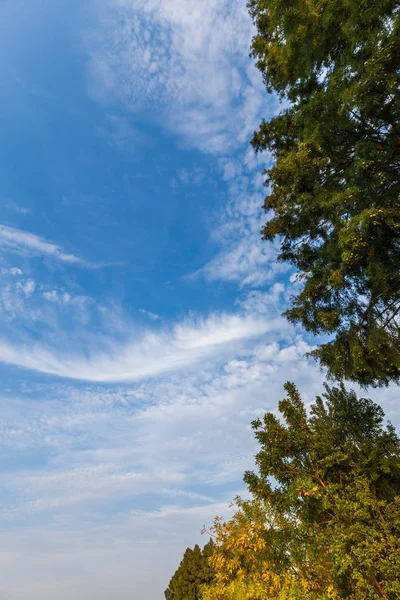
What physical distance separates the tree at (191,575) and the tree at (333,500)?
22.3 meters

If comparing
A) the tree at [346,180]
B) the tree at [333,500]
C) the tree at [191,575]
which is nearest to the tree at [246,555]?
the tree at [333,500]

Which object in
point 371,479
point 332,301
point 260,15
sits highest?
point 260,15

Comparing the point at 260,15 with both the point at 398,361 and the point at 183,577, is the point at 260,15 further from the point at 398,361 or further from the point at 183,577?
the point at 183,577

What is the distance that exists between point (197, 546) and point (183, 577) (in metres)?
2.43

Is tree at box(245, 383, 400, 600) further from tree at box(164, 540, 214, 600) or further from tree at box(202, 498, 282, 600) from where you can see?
tree at box(164, 540, 214, 600)

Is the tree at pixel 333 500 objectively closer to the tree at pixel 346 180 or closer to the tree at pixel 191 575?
the tree at pixel 346 180

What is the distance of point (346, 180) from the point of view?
693 centimetres

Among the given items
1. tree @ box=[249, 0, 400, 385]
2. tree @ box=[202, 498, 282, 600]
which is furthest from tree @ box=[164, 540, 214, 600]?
tree @ box=[249, 0, 400, 385]

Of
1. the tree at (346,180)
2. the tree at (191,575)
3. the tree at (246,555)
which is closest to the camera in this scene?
the tree at (346,180)

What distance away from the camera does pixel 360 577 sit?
569cm

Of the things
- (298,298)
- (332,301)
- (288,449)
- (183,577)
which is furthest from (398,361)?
(183,577)

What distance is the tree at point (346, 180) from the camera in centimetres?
566

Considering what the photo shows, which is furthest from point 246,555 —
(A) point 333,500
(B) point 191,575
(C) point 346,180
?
(B) point 191,575

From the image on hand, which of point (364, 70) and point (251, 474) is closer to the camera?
point (364, 70)
